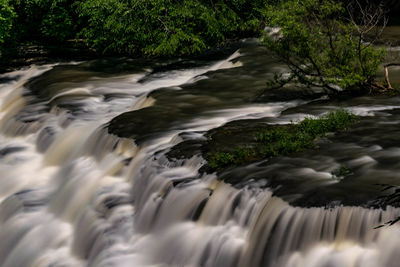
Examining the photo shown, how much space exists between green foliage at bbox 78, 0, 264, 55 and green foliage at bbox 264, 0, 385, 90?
22.8ft

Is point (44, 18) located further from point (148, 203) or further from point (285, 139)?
point (285, 139)

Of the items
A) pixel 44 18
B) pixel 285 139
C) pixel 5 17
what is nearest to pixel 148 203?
pixel 285 139

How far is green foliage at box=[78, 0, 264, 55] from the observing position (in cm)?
2119

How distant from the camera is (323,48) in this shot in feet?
46.2

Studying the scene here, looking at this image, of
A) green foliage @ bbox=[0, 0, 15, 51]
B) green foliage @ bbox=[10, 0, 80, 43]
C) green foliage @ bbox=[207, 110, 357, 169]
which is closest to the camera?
green foliage @ bbox=[207, 110, 357, 169]

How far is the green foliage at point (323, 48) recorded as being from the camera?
44.4 feet

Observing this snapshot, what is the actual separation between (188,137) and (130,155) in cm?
107

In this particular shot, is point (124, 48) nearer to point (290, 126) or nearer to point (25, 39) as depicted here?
point (25, 39)

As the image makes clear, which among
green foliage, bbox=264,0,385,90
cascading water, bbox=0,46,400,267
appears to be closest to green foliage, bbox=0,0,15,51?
cascading water, bbox=0,46,400,267

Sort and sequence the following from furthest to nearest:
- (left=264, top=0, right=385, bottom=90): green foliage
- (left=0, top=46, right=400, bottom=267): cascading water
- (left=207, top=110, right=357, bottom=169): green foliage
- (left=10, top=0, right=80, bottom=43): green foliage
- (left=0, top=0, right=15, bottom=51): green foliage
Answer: (left=10, top=0, right=80, bottom=43): green foliage → (left=0, top=0, right=15, bottom=51): green foliage → (left=264, top=0, right=385, bottom=90): green foliage → (left=207, top=110, right=357, bottom=169): green foliage → (left=0, top=46, right=400, bottom=267): cascading water

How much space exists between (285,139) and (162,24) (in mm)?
12135

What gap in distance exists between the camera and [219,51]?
72.6ft

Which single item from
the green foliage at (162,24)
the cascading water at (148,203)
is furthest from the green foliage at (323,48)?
the green foliage at (162,24)

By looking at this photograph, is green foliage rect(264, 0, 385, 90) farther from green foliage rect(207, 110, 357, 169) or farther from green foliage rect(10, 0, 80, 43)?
green foliage rect(10, 0, 80, 43)
